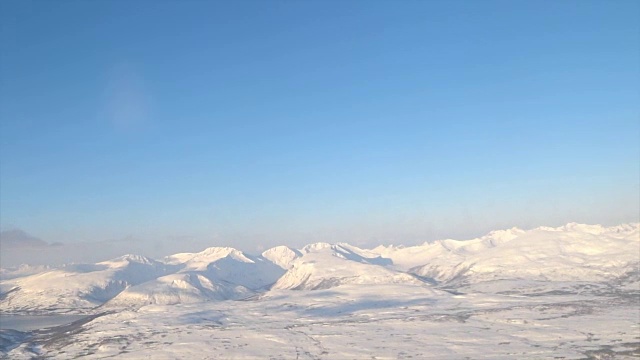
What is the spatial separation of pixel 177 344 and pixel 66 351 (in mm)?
38513

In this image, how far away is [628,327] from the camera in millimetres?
180000

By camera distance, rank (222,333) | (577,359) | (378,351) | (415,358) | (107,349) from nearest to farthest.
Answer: (577,359), (415,358), (378,351), (107,349), (222,333)

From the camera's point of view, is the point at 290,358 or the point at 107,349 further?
the point at 107,349

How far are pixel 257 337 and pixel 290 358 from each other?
131ft

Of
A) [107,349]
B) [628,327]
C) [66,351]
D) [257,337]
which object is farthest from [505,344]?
[66,351]

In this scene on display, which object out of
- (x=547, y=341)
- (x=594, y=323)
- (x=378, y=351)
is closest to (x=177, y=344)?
(x=378, y=351)

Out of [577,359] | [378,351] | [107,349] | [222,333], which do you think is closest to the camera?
[577,359]

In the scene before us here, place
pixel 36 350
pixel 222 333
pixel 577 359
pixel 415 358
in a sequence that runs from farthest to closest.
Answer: pixel 222 333
pixel 36 350
pixel 415 358
pixel 577 359

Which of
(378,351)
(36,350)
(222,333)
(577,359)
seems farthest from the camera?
(222,333)

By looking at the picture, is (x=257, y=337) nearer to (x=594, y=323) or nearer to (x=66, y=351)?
(x=66, y=351)

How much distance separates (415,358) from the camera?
143m

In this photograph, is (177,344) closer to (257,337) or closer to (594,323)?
(257,337)

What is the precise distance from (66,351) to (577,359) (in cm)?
16189

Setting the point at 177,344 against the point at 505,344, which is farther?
the point at 177,344
